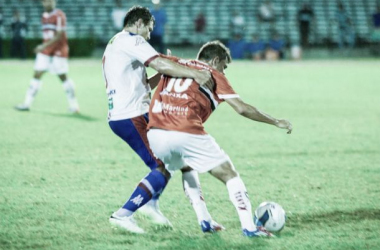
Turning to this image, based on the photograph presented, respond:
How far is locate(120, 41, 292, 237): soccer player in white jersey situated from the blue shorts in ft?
0.81

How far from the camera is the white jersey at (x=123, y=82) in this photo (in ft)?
20.6

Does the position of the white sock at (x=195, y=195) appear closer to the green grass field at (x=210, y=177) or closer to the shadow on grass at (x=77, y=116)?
the green grass field at (x=210, y=177)

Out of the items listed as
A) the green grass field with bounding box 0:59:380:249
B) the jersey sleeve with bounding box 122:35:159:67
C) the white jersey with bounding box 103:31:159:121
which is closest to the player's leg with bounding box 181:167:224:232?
the green grass field with bounding box 0:59:380:249

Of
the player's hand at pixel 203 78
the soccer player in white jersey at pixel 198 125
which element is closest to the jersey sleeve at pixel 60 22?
the soccer player in white jersey at pixel 198 125

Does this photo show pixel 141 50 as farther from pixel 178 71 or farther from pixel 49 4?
pixel 49 4

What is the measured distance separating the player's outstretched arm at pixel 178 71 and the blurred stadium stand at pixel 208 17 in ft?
93.0

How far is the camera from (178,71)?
5.82 m

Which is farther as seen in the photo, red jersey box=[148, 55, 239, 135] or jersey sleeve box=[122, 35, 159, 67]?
jersey sleeve box=[122, 35, 159, 67]

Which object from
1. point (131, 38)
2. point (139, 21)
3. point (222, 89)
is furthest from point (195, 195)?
point (139, 21)

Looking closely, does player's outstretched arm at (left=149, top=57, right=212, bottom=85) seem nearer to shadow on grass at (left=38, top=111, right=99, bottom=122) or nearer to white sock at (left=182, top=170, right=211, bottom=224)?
white sock at (left=182, top=170, right=211, bottom=224)

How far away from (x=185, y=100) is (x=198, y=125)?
0.23m

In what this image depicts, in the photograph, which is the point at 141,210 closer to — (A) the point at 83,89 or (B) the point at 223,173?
(B) the point at 223,173

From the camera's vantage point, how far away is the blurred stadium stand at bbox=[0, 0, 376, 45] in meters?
34.8

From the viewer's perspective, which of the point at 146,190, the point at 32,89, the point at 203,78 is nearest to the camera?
the point at 203,78
